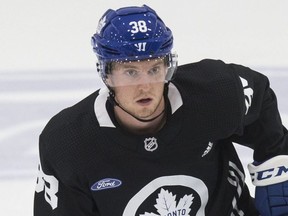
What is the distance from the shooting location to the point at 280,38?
3293mm

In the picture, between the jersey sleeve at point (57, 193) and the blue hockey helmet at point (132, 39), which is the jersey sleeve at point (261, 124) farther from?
the jersey sleeve at point (57, 193)

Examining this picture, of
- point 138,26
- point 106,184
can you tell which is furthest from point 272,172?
point 138,26

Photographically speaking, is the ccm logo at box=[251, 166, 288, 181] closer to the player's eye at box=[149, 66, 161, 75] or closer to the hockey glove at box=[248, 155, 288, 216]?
the hockey glove at box=[248, 155, 288, 216]

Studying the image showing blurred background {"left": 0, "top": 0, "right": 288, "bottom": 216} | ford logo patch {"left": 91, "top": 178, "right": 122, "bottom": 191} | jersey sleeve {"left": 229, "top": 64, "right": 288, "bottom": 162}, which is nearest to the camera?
ford logo patch {"left": 91, "top": 178, "right": 122, "bottom": 191}

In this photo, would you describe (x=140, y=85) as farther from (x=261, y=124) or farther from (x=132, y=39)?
(x=261, y=124)

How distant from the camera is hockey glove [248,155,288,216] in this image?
68.9 inches

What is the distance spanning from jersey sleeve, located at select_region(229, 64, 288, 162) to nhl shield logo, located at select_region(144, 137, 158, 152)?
0.22 metres

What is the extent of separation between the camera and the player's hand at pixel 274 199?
175cm

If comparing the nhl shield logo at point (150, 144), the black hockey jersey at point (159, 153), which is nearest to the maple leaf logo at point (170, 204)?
the black hockey jersey at point (159, 153)

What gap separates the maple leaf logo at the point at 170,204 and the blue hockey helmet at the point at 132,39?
27 cm

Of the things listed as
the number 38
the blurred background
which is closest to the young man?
the number 38

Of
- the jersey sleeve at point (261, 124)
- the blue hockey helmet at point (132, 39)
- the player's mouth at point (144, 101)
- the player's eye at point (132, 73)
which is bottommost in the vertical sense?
the jersey sleeve at point (261, 124)

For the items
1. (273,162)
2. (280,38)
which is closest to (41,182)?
(273,162)

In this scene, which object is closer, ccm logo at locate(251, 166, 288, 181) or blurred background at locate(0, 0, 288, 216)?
ccm logo at locate(251, 166, 288, 181)
